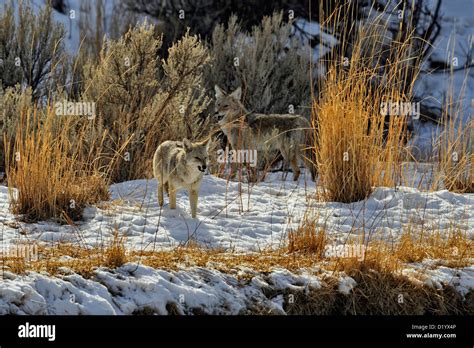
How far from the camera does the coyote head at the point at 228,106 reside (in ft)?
37.3

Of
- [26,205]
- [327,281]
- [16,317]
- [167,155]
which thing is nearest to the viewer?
[16,317]

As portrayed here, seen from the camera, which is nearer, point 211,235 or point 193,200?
point 211,235

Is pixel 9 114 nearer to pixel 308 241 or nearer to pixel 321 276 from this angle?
pixel 308 241

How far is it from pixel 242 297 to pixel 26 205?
280cm

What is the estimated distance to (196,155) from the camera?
755 cm

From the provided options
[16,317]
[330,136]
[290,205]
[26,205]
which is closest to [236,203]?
[290,205]

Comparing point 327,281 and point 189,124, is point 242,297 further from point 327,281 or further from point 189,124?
point 189,124

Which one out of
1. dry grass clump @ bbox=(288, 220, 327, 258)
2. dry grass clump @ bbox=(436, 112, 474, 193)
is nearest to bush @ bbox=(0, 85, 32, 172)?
dry grass clump @ bbox=(288, 220, 327, 258)

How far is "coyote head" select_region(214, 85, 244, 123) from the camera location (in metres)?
11.4

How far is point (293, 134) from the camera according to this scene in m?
10.9

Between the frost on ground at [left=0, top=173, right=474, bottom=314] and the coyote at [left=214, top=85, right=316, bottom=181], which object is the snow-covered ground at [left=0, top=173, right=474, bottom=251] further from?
the coyote at [left=214, top=85, right=316, bottom=181]

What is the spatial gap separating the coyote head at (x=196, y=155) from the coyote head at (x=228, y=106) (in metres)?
3.70

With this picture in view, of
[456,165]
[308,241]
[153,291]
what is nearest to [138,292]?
[153,291]

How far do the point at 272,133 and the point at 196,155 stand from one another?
11.2ft
